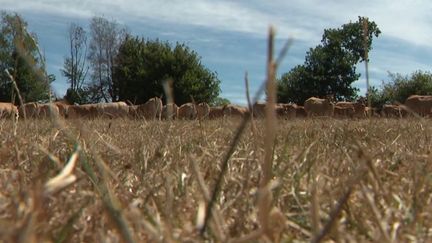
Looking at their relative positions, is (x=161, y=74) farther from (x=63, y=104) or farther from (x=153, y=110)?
(x=63, y=104)

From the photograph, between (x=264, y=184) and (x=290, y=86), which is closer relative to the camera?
(x=264, y=184)

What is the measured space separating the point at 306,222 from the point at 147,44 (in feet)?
164

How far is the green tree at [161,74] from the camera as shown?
151ft

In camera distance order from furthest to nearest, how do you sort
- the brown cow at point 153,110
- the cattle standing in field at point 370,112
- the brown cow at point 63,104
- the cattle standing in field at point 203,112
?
the brown cow at point 153,110 → the cattle standing in field at point 203,112 → the cattle standing in field at point 370,112 → the brown cow at point 63,104

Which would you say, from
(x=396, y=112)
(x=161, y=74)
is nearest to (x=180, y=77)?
(x=161, y=74)

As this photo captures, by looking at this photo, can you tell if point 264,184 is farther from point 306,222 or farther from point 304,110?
point 304,110

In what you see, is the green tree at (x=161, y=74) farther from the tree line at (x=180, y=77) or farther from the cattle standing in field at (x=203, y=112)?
the cattle standing in field at (x=203, y=112)

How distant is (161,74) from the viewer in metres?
47.1

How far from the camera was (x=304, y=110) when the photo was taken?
32.4 m

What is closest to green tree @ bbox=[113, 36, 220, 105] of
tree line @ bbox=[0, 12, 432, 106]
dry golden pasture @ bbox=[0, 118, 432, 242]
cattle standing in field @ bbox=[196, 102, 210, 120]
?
tree line @ bbox=[0, 12, 432, 106]

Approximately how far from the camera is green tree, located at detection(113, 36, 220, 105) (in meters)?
46.0

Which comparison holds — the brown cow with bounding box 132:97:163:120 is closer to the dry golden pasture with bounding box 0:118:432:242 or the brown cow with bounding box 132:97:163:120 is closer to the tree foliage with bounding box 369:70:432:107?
Answer: the dry golden pasture with bounding box 0:118:432:242

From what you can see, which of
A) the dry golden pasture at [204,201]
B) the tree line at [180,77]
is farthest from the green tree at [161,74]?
the dry golden pasture at [204,201]

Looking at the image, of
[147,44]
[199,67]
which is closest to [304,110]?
[199,67]
